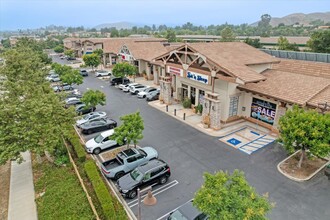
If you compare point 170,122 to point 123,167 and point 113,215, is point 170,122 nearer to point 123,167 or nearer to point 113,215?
point 123,167

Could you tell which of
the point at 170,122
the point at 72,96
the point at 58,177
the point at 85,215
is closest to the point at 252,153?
the point at 170,122

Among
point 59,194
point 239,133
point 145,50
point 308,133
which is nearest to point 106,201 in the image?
point 59,194

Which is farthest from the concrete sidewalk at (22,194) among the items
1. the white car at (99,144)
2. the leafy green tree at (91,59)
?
the leafy green tree at (91,59)

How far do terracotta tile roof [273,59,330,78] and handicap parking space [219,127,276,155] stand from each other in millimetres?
11413

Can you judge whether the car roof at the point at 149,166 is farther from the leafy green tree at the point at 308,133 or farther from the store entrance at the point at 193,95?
the store entrance at the point at 193,95

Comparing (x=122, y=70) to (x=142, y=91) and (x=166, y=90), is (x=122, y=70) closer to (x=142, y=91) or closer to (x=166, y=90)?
(x=142, y=91)

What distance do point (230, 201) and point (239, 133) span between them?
14852 mm

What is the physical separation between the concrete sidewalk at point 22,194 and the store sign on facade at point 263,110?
21.5 meters

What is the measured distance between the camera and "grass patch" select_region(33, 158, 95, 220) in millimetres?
13497

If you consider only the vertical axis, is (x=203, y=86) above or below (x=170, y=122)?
above

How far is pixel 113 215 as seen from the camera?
40.5 ft

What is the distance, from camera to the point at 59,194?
1502 cm

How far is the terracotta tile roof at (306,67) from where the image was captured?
2634 cm

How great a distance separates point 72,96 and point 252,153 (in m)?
26.6
